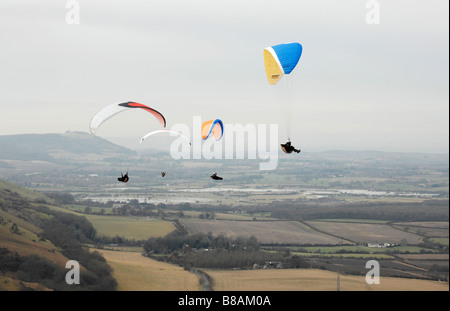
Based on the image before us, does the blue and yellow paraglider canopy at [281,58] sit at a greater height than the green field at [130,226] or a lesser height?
greater

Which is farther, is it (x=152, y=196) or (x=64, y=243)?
(x=152, y=196)

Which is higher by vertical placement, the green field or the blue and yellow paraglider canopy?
the blue and yellow paraglider canopy

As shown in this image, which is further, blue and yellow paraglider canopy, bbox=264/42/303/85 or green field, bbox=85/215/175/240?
green field, bbox=85/215/175/240

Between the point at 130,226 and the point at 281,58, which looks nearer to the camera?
the point at 281,58

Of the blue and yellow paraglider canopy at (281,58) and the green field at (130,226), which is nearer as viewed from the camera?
the blue and yellow paraglider canopy at (281,58)

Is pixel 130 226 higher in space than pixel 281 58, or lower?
lower
